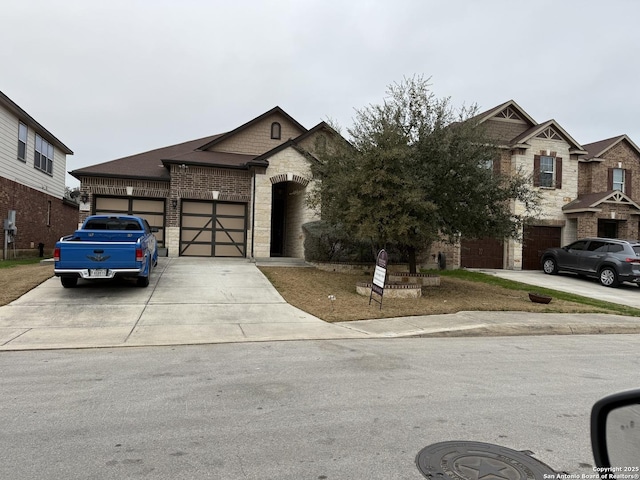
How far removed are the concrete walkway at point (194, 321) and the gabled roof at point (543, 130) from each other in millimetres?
13334

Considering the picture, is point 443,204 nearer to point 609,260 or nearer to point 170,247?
point 609,260

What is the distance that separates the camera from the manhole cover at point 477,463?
329cm

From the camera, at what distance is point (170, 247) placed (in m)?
20.2

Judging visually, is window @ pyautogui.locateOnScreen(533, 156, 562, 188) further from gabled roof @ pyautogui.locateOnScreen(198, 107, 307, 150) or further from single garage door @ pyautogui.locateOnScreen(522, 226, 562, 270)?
gabled roof @ pyautogui.locateOnScreen(198, 107, 307, 150)

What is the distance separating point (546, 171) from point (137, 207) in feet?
65.5

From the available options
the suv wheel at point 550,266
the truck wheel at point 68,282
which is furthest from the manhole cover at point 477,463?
the suv wheel at point 550,266

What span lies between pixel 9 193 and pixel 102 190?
4932 mm

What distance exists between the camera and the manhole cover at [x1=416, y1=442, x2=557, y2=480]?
329 cm

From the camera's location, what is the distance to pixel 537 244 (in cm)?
2345

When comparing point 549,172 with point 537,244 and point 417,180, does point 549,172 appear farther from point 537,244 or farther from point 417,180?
point 417,180

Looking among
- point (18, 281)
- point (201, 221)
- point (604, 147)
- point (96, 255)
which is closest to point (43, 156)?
point (201, 221)

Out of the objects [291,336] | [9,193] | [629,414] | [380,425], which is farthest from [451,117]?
[9,193]

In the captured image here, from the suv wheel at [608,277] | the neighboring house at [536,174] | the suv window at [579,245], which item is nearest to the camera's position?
the suv wheel at [608,277]

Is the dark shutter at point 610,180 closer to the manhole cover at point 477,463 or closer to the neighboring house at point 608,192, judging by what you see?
the neighboring house at point 608,192
